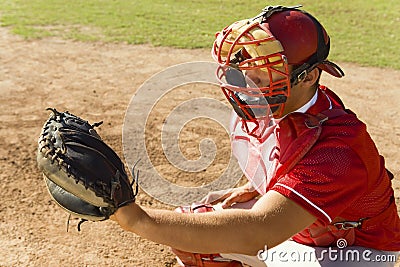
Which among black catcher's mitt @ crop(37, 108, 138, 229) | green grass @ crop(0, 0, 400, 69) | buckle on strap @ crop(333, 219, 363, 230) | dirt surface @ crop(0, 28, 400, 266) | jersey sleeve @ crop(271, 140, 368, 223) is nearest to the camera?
black catcher's mitt @ crop(37, 108, 138, 229)

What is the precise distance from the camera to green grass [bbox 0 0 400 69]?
Answer: 8305mm

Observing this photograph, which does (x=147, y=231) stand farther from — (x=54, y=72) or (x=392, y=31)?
(x=392, y=31)

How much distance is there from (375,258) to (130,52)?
5.53 m

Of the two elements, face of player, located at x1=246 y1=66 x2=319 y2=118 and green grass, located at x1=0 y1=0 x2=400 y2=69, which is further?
green grass, located at x1=0 y1=0 x2=400 y2=69

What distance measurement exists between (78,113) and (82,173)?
364 centimetres

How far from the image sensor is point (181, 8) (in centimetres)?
1032

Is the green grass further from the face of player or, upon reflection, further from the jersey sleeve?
the jersey sleeve

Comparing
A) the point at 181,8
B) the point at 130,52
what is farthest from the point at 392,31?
the point at 130,52

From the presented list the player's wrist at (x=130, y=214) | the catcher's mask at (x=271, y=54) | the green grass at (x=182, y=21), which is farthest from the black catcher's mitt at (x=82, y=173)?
the green grass at (x=182, y=21)

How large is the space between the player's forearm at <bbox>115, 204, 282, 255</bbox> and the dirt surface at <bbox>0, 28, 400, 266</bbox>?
1.51 metres

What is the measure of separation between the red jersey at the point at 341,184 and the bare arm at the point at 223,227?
0.09m

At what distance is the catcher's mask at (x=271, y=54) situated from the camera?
94.3 inches

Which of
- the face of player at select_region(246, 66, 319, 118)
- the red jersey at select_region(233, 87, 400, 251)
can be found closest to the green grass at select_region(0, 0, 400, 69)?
the red jersey at select_region(233, 87, 400, 251)

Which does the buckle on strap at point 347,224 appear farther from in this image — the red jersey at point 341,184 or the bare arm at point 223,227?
the bare arm at point 223,227
